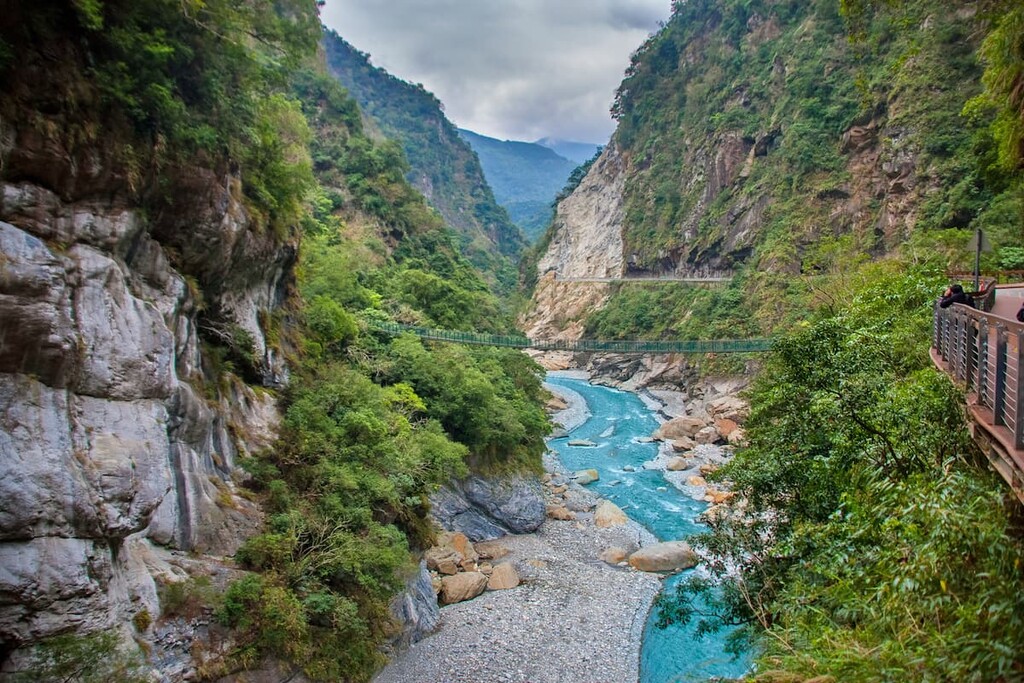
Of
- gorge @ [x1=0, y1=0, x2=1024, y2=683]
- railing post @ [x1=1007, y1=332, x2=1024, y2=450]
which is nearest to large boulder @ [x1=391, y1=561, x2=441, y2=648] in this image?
gorge @ [x1=0, y1=0, x2=1024, y2=683]

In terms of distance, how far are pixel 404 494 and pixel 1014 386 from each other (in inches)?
325

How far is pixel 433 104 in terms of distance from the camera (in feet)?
222

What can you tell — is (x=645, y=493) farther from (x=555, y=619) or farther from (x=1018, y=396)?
(x=1018, y=396)

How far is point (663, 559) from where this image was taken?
1117 cm

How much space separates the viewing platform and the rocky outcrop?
9553 millimetres

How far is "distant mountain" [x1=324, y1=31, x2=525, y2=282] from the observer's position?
205 ft

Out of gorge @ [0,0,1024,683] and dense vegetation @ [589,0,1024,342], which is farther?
dense vegetation @ [589,0,1024,342]

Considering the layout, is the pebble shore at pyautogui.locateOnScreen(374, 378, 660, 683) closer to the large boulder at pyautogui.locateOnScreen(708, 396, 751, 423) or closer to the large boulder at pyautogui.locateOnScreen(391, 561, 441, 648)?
the large boulder at pyautogui.locateOnScreen(391, 561, 441, 648)

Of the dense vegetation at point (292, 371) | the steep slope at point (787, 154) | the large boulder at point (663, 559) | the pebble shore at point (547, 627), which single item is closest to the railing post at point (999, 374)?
the steep slope at point (787, 154)

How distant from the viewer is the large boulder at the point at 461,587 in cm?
982

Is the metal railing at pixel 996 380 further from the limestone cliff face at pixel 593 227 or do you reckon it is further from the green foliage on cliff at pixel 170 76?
the limestone cliff face at pixel 593 227

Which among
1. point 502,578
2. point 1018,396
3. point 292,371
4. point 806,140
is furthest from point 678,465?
point 806,140

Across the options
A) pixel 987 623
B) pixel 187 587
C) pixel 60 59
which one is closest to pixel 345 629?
pixel 187 587

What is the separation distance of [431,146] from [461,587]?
62185mm
